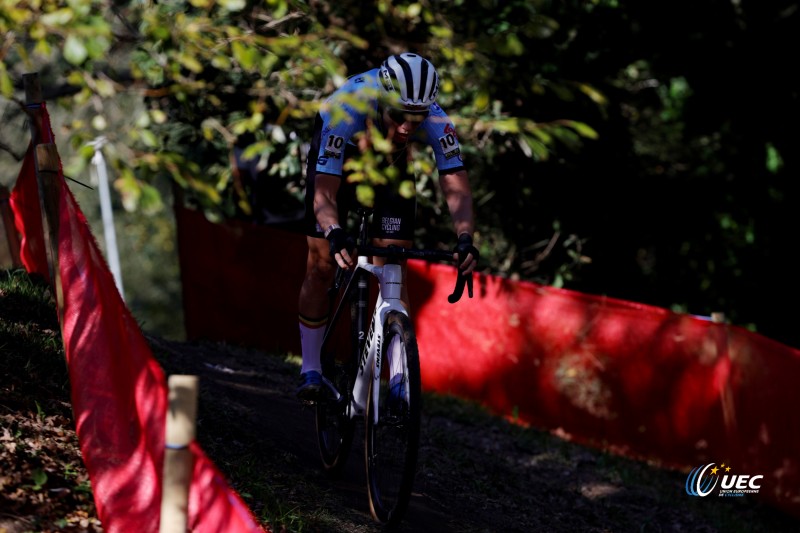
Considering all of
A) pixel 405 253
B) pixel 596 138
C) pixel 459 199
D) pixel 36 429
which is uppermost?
pixel 596 138

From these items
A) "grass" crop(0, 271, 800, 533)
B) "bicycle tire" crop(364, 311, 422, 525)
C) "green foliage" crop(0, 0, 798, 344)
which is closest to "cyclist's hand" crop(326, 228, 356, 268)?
"bicycle tire" crop(364, 311, 422, 525)

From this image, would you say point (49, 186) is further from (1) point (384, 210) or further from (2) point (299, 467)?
(2) point (299, 467)

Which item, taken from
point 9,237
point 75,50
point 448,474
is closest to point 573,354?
point 448,474

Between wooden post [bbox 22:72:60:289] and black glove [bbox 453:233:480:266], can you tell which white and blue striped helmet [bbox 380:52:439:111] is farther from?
wooden post [bbox 22:72:60:289]

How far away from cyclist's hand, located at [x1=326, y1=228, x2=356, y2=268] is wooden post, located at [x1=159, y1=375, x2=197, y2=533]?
1.45 metres

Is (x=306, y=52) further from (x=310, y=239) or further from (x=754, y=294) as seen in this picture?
(x=754, y=294)

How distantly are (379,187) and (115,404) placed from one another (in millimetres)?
1874

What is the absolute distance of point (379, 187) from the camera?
5.66m

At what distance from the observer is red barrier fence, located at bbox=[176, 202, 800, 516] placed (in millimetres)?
8250

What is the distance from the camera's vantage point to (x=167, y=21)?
4.64 meters

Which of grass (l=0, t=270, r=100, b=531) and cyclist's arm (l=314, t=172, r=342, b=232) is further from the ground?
cyclist's arm (l=314, t=172, r=342, b=232)

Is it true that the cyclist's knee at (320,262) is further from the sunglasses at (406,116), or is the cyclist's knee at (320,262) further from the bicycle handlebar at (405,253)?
the sunglasses at (406,116)

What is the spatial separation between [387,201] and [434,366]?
5.45 m

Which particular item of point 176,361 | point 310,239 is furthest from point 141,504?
point 176,361
